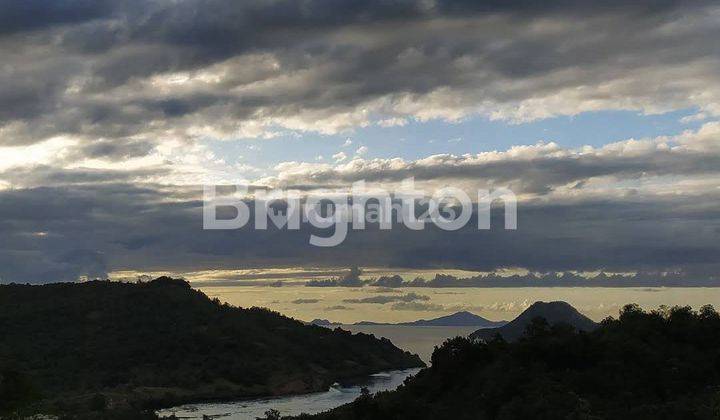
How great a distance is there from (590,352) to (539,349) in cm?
639

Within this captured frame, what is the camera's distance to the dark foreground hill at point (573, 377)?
267 feet

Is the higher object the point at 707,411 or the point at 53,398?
the point at 707,411

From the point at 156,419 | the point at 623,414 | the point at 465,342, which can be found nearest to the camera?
the point at 623,414

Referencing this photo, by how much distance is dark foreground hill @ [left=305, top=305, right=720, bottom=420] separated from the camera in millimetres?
81438

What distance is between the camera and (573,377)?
93125mm

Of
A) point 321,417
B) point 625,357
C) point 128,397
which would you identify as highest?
point 625,357

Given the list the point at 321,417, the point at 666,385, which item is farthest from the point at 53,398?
the point at 666,385

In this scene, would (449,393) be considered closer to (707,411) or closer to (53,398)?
(707,411)

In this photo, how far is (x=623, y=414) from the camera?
79.6 meters

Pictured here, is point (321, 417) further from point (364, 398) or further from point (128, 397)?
point (128, 397)

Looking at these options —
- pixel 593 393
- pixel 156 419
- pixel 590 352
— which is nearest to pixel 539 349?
pixel 590 352

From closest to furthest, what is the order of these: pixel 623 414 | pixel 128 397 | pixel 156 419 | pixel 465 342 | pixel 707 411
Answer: pixel 707 411, pixel 623 414, pixel 465 342, pixel 156 419, pixel 128 397

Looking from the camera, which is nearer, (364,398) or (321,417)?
(364,398)

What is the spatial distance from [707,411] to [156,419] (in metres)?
83.8
